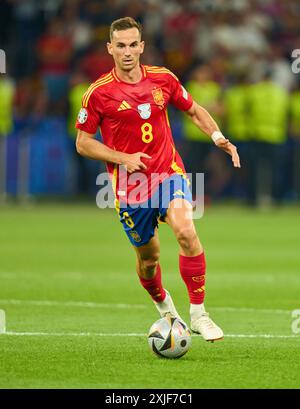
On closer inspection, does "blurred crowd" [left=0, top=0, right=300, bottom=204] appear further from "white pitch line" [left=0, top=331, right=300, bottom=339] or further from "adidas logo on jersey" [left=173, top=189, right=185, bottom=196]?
"adidas logo on jersey" [left=173, top=189, right=185, bottom=196]

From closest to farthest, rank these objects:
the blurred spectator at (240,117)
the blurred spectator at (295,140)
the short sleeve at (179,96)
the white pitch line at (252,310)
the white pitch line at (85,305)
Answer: the short sleeve at (179,96)
the white pitch line at (252,310)
the white pitch line at (85,305)
the blurred spectator at (240,117)
the blurred spectator at (295,140)

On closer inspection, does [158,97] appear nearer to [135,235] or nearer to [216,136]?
[216,136]

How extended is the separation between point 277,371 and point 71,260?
825 cm

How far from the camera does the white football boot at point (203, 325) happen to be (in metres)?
8.91

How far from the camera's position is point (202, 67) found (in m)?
26.0

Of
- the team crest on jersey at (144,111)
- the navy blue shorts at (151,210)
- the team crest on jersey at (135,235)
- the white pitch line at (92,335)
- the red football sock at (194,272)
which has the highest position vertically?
the team crest on jersey at (144,111)

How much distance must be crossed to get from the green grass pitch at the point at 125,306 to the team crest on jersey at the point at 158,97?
72.9 inches

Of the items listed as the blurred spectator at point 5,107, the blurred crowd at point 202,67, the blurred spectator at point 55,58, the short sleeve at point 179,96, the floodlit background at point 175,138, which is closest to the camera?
the short sleeve at point 179,96

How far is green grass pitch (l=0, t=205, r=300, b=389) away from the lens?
7.99 m

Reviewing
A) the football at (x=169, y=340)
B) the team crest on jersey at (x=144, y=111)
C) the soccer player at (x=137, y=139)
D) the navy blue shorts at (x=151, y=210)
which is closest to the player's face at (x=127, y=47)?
the soccer player at (x=137, y=139)

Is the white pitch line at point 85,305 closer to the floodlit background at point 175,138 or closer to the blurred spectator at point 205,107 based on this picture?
the floodlit background at point 175,138

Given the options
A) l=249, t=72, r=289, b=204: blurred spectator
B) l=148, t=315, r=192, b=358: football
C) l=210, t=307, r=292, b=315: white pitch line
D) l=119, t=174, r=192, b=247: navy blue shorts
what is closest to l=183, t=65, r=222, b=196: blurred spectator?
l=249, t=72, r=289, b=204: blurred spectator

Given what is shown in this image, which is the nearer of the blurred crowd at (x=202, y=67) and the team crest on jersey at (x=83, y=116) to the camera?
the team crest on jersey at (x=83, y=116)

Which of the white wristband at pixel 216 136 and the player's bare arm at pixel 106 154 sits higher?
the white wristband at pixel 216 136
